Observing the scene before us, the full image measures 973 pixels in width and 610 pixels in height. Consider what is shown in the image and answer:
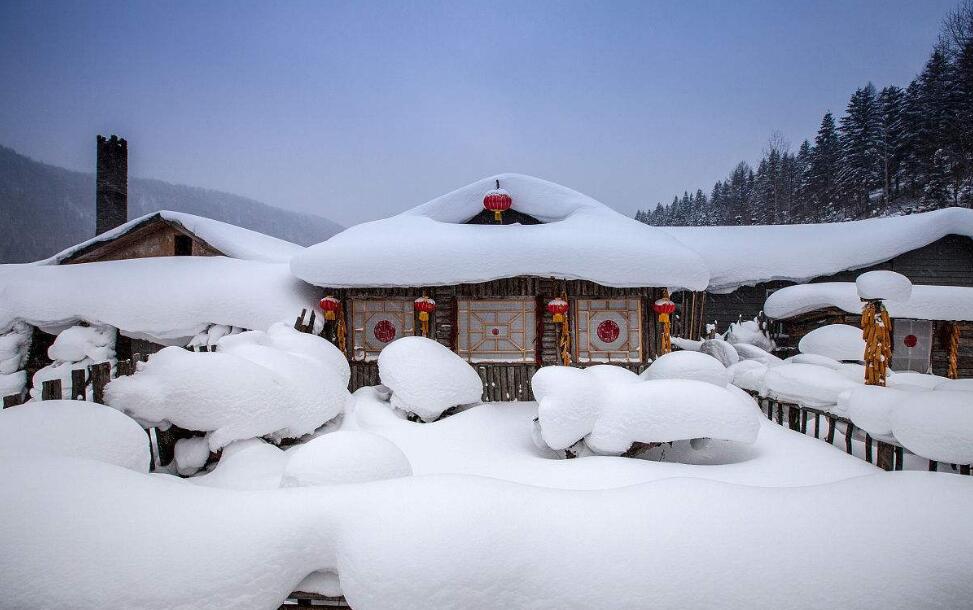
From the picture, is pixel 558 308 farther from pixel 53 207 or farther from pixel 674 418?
pixel 53 207

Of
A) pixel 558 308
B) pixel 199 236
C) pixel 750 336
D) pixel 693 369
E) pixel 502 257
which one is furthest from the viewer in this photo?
pixel 750 336

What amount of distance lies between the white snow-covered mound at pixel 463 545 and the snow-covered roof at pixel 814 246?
15.9m

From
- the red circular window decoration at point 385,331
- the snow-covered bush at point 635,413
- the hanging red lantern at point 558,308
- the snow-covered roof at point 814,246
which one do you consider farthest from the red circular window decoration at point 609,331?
the snow-covered roof at point 814,246

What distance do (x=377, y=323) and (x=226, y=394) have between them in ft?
18.2

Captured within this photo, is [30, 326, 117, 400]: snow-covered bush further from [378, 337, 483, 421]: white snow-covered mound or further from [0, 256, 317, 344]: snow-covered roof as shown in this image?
[378, 337, 483, 421]: white snow-covered mound

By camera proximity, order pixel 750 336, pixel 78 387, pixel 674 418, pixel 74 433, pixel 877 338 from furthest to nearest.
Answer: pixel 750 336 → pixel 877 338 → pixel 674 418 → pixel 78 387 → pixel 74 433

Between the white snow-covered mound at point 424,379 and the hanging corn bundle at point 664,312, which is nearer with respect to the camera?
the white snow-covered mound at point 424,379

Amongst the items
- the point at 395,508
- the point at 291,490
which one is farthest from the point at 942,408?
the point at 291,490

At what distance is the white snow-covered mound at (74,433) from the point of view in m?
3.40

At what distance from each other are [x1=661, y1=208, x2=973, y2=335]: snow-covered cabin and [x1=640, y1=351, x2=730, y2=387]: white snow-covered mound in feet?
23.8

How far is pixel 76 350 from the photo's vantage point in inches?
388

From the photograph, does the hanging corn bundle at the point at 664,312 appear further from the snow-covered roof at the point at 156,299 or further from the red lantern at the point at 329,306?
the snow-covered roof at the point at 156,299

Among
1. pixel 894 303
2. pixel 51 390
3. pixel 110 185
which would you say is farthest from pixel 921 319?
pixel 110 185

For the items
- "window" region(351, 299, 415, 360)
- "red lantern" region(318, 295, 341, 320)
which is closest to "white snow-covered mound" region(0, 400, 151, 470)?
"red lantern" region(318, 295, 341, 320)
